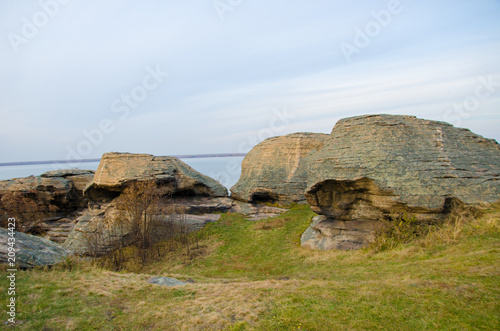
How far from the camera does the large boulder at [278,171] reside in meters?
24.0

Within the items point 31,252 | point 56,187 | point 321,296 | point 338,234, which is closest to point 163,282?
point 31,252

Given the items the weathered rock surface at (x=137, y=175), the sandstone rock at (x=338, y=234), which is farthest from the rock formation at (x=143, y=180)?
the sandstone rock at (x=338, y=234)

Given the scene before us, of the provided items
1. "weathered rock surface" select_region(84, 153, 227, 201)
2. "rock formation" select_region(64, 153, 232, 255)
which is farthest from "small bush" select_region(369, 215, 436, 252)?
"weathered rock surface" select_region(84, 153, 227, 201)

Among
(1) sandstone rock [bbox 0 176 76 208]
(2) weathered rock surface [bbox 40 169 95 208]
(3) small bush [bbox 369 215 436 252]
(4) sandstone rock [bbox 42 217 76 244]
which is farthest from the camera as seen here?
(2) weathered rock surface [bbox 40 169 95 208]

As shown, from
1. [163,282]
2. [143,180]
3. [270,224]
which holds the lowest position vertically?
[163,282]

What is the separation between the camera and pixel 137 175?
21.5m

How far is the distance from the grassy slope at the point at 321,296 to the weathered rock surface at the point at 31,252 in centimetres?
46

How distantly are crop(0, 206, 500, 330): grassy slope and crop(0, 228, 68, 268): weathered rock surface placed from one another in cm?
46

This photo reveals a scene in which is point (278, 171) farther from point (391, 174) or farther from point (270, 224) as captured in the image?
point (391, 174)

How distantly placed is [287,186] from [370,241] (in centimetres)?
1015

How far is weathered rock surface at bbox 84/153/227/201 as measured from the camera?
2150 cm

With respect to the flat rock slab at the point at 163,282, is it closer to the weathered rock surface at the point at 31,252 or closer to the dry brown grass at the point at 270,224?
the weathered rock surface at the point at 31,252

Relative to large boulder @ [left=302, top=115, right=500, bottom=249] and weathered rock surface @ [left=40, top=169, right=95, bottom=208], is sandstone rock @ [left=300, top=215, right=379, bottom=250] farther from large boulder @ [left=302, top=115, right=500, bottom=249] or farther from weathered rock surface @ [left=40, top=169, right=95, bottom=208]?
weathered rock surface @ [left=40, top=169, right=95, bottom=208]

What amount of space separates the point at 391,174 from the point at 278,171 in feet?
37.7
